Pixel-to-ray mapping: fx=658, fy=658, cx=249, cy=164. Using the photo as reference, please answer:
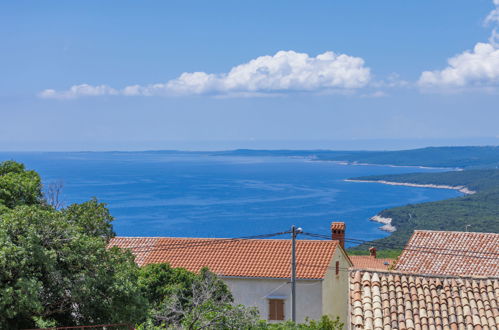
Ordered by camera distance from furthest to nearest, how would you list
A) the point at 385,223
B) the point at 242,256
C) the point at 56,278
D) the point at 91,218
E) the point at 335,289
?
the point at 385,223 → the point at 335,289 → the point at 242,256 → the point at 91,218 → the point at 56,278

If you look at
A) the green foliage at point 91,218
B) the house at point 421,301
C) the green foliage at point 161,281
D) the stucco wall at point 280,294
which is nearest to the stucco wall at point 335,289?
→ the stucco wall at point 280,294

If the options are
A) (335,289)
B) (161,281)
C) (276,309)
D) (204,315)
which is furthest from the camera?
(335,289)

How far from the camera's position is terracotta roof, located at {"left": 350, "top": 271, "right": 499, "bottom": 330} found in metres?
10.8

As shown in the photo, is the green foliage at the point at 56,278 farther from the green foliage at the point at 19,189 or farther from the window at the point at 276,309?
the window at the point at 276,309

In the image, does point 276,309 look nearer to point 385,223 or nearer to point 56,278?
point 56,278

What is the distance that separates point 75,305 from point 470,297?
7.94m

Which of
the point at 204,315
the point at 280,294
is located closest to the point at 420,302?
the point at 204,315

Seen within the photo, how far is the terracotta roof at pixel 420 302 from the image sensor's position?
10758 millimetres

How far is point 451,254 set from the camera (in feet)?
95.3

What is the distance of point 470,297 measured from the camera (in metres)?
11.5

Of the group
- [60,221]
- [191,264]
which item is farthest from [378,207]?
[60,221]

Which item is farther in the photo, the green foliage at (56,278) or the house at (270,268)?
the house at (270,268)

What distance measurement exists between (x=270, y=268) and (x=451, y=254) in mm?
8019

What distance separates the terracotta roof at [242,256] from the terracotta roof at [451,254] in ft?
12.0
